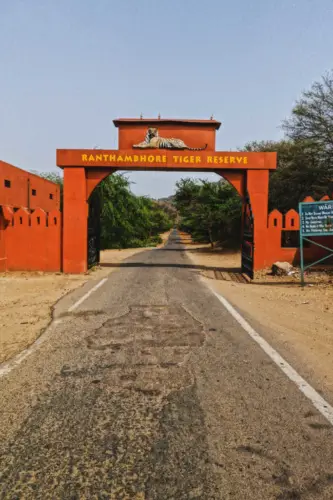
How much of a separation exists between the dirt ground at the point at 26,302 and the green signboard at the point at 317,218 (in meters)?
7.38

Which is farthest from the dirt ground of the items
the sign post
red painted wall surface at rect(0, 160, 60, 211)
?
the sign post

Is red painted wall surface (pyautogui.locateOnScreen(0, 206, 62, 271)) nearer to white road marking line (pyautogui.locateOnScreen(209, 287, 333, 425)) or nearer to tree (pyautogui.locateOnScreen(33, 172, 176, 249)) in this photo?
white road marking line (pyautogui.locateOnScreen(209, 287, 333, 425))

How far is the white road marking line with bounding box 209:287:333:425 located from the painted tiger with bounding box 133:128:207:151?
31.8 feet

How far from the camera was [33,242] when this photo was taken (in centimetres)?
1545

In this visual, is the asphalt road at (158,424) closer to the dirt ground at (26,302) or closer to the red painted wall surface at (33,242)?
the dirt ground at (26,302)

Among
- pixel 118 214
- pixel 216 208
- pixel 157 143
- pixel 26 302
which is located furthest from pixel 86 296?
pixel 118 214

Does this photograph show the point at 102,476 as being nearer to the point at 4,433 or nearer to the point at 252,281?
the point at 4,433

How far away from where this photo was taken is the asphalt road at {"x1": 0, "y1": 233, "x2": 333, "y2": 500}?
7.68 ft

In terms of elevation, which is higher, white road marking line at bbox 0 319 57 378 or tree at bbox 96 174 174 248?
tree at bbox 96 174 174 248

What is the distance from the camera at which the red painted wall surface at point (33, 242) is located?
15.4 meters

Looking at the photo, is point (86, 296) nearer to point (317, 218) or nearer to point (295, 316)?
point (295, 316)

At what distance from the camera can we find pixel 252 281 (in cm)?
1291

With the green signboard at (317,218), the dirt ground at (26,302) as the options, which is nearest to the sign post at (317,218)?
the green signboard at (317,218)

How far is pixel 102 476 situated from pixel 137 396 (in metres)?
1.20
